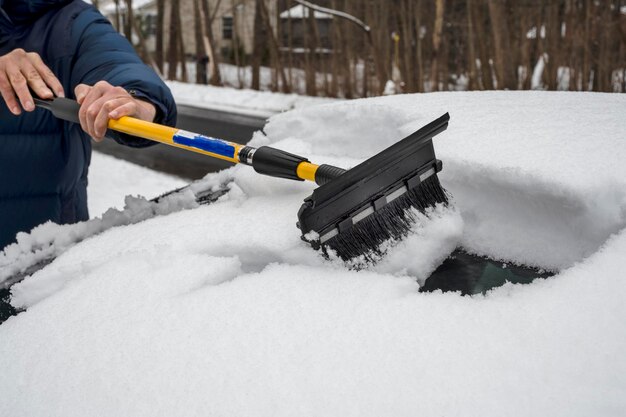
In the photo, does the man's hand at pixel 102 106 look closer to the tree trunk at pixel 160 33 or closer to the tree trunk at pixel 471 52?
the tree trunk at pixel 471 52

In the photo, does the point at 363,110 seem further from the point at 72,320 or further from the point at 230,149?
the point at 72,320

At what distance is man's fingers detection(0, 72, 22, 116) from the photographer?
4.62 ft

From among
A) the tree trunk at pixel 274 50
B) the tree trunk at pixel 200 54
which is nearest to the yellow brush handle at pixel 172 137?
the tree trunk at pixel 274 50

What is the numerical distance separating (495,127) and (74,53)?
122 cm

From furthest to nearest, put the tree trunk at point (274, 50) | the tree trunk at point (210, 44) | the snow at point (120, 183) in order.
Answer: the tree trunk at point (210, 44) → the tree trunk at point (274, 50) → the snow at point (120, 183)

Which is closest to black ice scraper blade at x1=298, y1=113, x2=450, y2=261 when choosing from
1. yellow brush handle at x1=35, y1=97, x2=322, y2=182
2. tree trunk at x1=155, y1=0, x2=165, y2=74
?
yellow brush handle at x1=35, y1=97, x2=322, y2=182

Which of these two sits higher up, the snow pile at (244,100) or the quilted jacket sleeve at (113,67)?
the quilted jacket sleeve at (113,67)

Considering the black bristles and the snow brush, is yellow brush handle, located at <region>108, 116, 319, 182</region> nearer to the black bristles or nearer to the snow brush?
the snow brush

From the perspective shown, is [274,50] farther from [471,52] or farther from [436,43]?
[471,52]

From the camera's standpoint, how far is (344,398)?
0.64 m

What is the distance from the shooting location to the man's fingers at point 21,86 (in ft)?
4.55

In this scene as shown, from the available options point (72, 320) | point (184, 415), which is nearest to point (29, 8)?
point (72, 320)

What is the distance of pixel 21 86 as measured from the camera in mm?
1387

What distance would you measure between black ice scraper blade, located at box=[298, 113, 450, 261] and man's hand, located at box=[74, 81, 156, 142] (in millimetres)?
610
